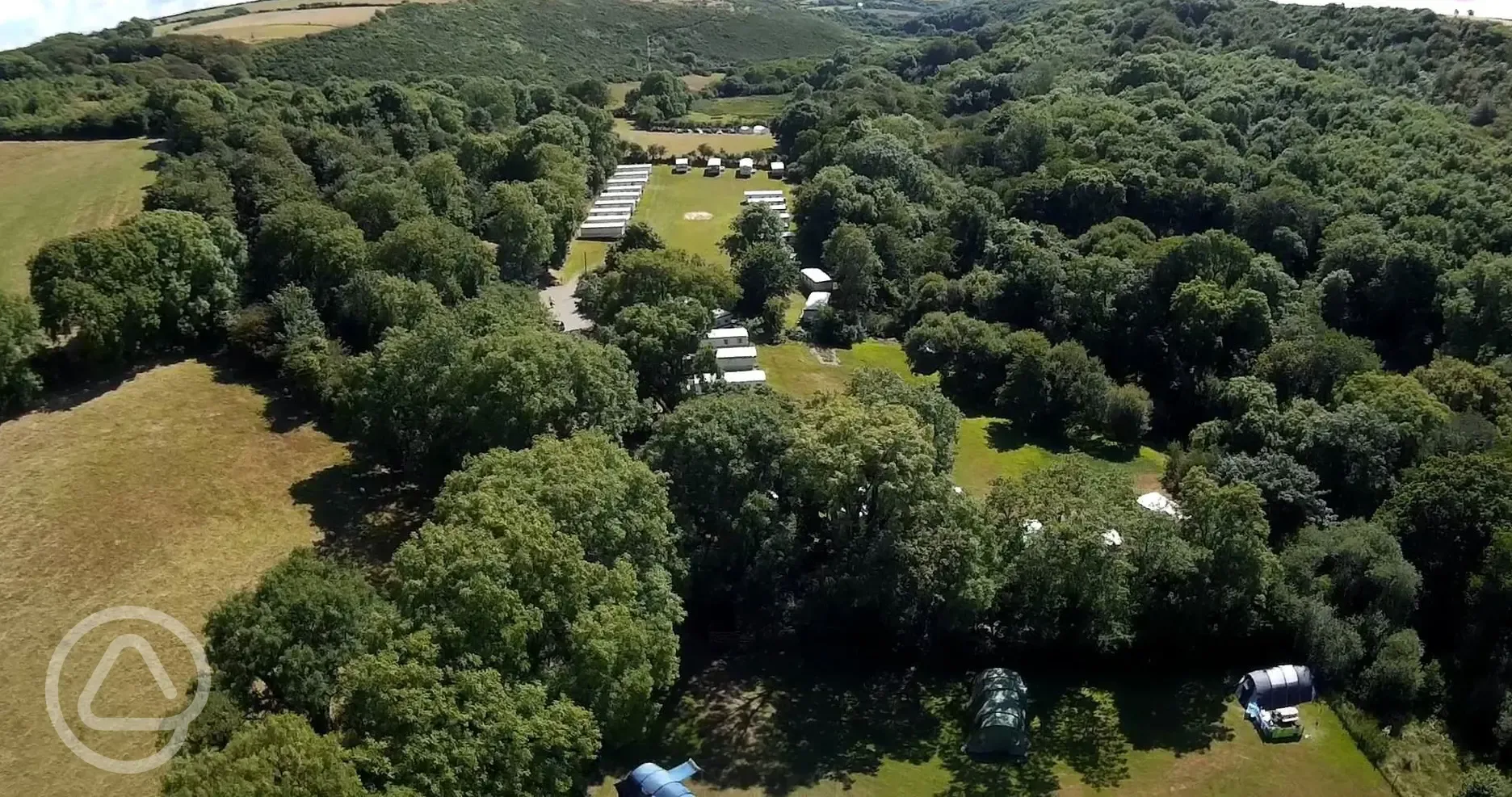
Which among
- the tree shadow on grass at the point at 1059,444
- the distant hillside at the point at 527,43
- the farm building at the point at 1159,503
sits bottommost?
the tree shadow on grass at the point at 1059,444

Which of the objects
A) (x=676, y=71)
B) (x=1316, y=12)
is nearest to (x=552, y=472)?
(x=1316, y=12)

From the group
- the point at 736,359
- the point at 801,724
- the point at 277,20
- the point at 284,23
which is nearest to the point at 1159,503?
the point at 801,724

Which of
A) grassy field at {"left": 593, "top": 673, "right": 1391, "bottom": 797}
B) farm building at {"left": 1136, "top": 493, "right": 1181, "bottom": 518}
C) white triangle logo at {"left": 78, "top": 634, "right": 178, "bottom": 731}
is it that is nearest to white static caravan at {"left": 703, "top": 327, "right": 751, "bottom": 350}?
farm building at {"left": 1136, "top": 493, "right": 1181, "bottom": 518}

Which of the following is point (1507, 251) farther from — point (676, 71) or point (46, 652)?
point (676, 71)

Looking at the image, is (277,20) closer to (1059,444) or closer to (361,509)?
(361,509)

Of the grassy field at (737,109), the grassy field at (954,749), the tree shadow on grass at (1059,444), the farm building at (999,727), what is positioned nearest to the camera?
the grassy field at (954,749)

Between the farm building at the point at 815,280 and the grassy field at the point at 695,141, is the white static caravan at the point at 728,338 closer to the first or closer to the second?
the farm building at the point at 815,280

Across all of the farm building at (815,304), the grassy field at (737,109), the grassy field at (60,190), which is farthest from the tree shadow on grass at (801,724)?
the grassy field at (737,109)
